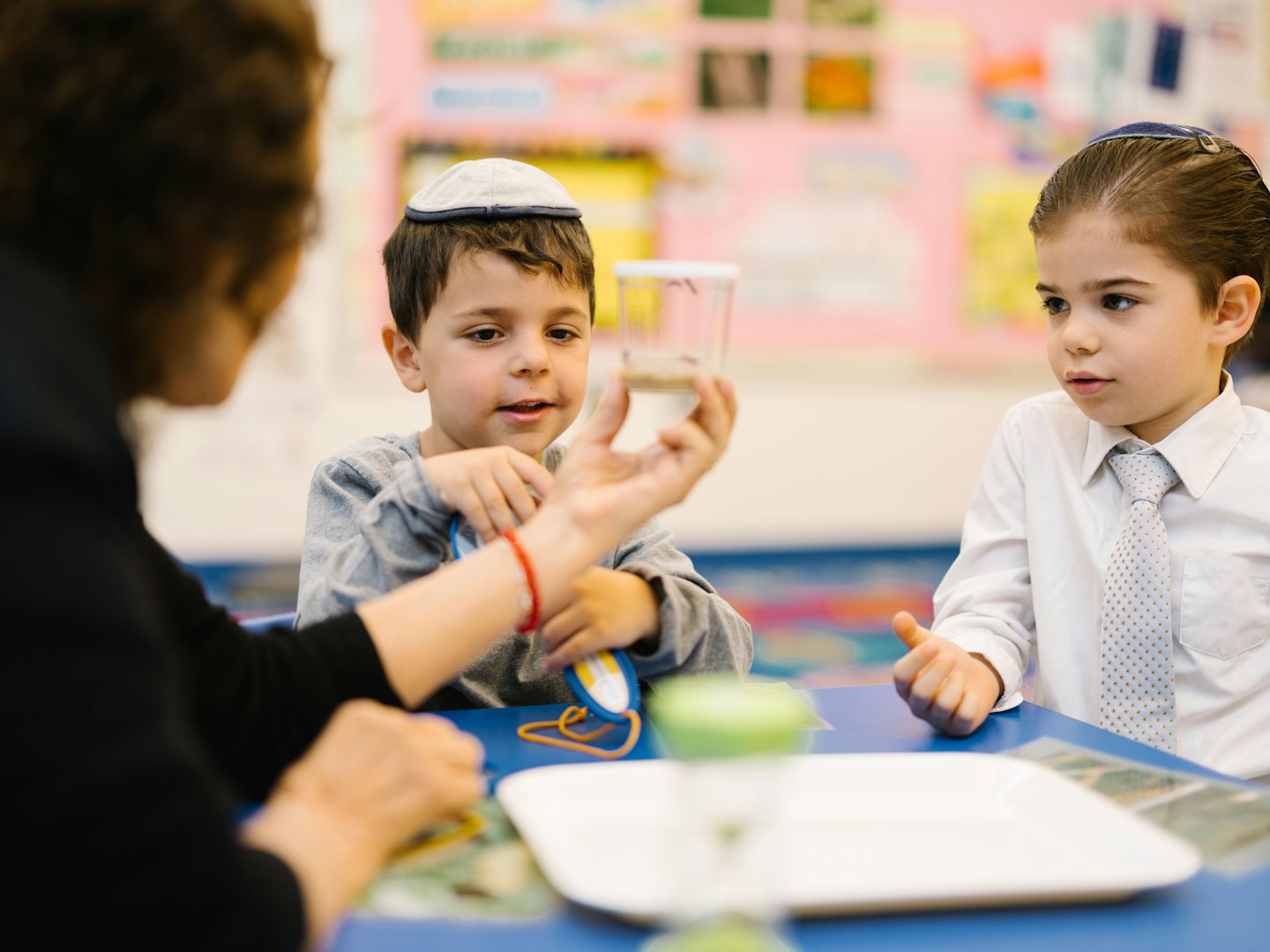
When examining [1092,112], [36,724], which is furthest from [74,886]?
[1092,112]

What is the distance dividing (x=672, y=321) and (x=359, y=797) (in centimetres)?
41

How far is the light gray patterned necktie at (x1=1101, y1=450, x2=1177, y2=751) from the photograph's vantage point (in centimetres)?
142

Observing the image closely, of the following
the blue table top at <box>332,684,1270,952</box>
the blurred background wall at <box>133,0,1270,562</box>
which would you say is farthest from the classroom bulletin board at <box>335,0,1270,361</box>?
the blue table top at <box>332,684,1270,952</box>

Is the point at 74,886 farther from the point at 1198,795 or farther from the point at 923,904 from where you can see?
the point at 1198,795

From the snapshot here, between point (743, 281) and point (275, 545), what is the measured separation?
205cm

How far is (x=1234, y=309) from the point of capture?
1.50m

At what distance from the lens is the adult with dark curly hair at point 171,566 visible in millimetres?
589

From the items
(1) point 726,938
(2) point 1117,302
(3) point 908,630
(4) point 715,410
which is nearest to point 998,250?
(2) point 1117,302

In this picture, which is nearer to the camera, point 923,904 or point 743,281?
point 923,904

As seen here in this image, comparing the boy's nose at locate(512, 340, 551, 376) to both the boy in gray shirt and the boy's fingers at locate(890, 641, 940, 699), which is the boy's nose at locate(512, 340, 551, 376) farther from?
the boy's fingers at locate(890, 641, 940, 699)

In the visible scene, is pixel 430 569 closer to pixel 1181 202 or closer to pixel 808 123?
pixel 1181 202

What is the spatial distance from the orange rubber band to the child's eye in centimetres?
80

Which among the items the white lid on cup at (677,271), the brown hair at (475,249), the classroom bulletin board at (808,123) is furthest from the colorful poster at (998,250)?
the white lid on cup at (677,271)

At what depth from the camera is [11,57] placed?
0.71m
